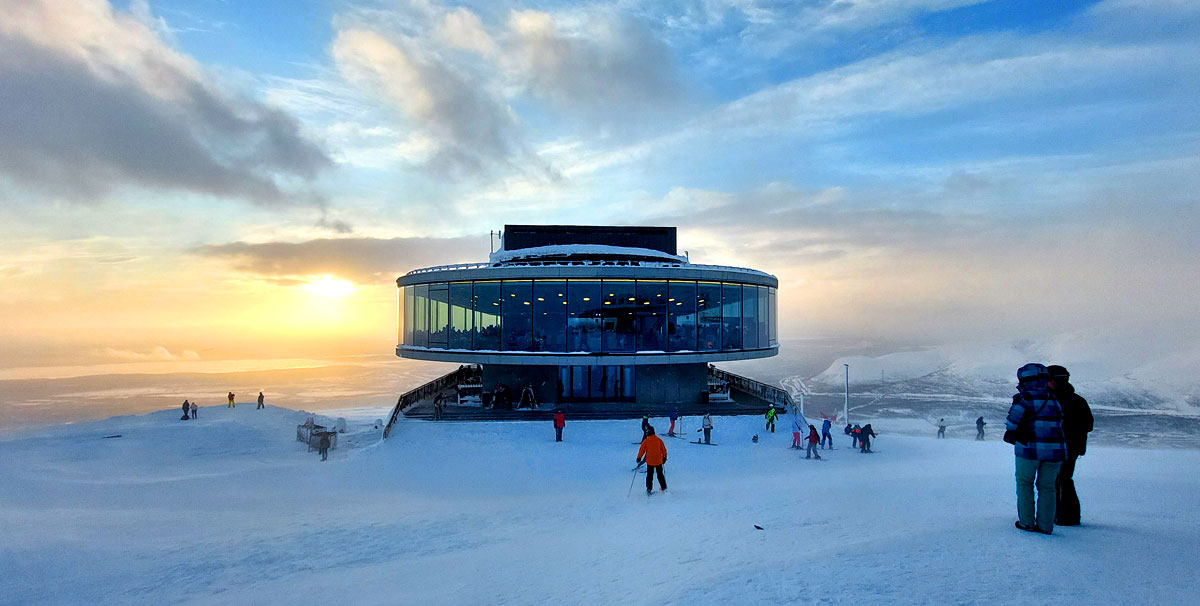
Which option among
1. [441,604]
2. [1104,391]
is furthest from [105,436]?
[1104,391]

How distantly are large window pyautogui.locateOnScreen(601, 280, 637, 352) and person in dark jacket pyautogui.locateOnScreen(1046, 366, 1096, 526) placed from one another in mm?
21881

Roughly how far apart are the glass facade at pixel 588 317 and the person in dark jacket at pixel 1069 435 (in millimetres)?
21992

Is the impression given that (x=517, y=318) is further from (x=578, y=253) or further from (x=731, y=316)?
(x=731, y=316)

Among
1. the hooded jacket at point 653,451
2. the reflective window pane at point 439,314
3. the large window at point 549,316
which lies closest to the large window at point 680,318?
the large window at point 549,316

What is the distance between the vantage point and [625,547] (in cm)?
926

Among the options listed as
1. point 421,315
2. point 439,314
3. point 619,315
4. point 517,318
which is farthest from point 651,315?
point 421,315

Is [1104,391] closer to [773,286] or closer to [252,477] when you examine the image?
[773,286]

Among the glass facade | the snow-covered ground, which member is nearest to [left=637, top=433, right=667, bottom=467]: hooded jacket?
the snow-covered ground

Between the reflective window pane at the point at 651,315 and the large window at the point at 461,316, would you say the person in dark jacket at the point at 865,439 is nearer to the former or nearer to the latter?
the reflective window pane at the point at 651,315

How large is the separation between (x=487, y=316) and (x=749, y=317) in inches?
547

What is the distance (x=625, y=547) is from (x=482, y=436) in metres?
15.8

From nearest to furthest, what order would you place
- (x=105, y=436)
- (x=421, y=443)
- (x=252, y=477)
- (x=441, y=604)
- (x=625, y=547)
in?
(x=441, y=604), (x=625, y=547), (x=252, y=477), (x=421, y=443), (x=105, y=436)

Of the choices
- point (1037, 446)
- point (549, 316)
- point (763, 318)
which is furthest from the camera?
point (763, 318)

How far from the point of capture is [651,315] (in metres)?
29.6
